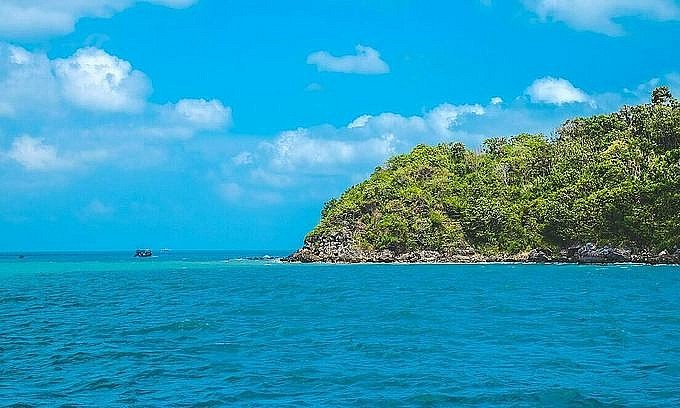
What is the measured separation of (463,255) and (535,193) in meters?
20.0

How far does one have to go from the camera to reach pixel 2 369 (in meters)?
24.8

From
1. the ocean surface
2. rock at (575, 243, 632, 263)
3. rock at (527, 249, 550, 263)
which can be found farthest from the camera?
rock at (527, 249, 550, 263)

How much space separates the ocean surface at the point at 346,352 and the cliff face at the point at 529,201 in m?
68.3

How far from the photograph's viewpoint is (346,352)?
28000mm

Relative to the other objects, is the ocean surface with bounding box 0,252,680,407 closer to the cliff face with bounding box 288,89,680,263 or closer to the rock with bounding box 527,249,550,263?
the cliff face with bounding box 288,89,680,263

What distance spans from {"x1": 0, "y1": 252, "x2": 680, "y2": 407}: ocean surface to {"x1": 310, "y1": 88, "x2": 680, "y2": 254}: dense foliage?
227 ft

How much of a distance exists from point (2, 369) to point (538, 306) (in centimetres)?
3330

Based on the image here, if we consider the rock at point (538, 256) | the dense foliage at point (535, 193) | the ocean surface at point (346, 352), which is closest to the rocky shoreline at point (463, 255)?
the rock at point (538, 256)

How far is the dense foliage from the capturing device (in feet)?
384

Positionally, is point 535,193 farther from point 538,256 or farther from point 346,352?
point 346,352

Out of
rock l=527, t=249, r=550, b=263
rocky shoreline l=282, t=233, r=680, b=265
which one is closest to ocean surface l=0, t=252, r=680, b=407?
rocky shoreline l=282, t=233, r=680, b=265

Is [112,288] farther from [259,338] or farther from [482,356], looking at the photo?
[482,356]

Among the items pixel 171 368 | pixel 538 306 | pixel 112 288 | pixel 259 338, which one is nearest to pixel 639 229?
pixel 538 306

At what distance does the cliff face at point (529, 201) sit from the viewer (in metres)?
117
